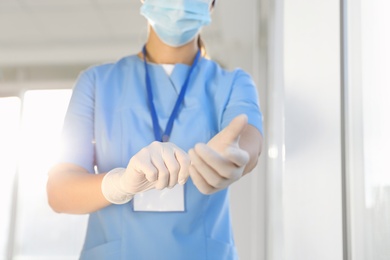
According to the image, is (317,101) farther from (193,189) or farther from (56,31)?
(56,31)

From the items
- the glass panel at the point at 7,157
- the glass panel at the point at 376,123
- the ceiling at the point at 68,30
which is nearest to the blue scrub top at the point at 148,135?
the glass panel at the point at 376,123

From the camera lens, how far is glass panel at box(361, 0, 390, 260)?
828 millimetres

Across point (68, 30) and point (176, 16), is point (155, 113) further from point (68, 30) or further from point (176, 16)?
point (68, 30)

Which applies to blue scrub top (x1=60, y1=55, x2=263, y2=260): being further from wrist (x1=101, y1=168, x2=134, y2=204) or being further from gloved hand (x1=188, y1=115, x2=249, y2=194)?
gloved hand (x1=188, y1=115, x2=249, y2=194)

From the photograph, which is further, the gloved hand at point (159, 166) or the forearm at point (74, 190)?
the forearm at point (74, 190)

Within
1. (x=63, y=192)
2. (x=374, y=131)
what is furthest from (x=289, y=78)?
(x=63, y=192)

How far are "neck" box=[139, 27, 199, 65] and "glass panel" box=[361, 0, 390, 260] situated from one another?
1.13 feet

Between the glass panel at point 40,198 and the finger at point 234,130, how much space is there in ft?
5.31

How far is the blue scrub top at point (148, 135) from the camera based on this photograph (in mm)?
933

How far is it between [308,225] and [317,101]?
25cm

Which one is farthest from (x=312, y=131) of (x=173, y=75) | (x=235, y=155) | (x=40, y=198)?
(x=40, y=198)

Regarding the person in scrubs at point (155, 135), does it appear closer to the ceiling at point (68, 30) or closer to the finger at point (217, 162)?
the finger at point (217, 162)

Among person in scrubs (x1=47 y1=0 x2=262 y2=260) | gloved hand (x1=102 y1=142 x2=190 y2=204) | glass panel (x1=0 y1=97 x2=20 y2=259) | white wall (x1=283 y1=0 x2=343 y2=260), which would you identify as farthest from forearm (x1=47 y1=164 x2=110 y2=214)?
glass panel (x1=0 y1=97 x2=20 y2=259)

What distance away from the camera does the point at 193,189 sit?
3.13ft
